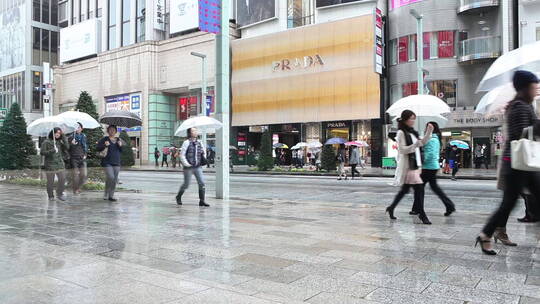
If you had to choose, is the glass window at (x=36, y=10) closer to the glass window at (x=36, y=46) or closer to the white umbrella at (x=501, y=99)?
the glass window at (x=36, y=46)

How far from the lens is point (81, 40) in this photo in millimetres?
60031

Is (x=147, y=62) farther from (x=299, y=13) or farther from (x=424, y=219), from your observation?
(x=424, y=219)

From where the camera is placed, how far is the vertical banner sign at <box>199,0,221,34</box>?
1152cm

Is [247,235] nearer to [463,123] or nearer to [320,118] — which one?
[463,123]

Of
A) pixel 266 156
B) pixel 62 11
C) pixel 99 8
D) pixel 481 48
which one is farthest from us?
pixel 62 11

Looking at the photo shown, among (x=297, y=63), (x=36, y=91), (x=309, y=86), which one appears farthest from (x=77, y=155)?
(x=36, y=91)

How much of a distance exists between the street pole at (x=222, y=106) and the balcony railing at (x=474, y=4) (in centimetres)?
2519

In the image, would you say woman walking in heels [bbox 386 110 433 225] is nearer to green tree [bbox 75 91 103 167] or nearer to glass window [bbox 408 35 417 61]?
green tree [bbox 75 91 103 167]

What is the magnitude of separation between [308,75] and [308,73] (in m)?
0.17

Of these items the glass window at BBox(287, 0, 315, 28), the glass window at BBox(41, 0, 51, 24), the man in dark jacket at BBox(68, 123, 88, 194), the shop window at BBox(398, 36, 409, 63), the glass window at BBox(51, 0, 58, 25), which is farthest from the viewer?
the glass window at BBox(51, 0, 58, 25)

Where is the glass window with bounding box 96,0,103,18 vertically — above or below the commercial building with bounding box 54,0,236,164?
above

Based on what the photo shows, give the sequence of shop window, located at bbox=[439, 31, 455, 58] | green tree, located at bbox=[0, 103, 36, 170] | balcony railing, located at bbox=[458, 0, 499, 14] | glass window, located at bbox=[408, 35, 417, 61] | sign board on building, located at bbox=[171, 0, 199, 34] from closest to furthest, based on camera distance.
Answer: green tree, located at bbox=[0, 103, 36, 170]
balcony railing, located at bbox=[458, 0, 499, 14]
shop window, located at bbox=[439, 31, 455, 58]
glass window, located at bbox=[408, 35, 417, 61]
sign board on building, located at bbox=[171, 0, 199, 34]

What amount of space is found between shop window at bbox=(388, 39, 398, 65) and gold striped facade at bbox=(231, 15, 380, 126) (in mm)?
1605

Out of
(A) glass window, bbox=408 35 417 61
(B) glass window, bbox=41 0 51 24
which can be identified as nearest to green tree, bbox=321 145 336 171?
(A) glass window, bbox=408 35 417 61
